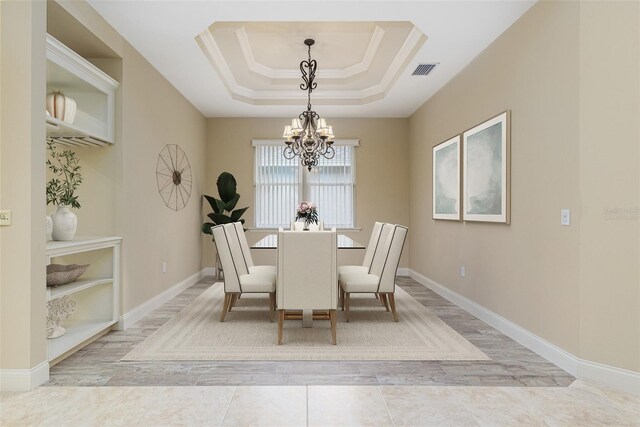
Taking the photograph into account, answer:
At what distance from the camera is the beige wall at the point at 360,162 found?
22.2 ft

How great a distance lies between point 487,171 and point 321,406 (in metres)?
2.74

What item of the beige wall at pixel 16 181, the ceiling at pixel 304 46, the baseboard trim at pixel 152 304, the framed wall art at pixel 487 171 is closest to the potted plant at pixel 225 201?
the baseboard trim at pixel 152 304

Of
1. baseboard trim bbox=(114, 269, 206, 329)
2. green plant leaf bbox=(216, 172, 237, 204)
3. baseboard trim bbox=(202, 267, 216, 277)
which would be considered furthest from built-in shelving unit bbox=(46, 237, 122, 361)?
baseboard trim bbox=(202, 267, 216, 277)

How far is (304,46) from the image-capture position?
14.9 feet

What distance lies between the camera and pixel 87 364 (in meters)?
2.80

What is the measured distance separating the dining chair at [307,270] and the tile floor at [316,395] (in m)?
0.53

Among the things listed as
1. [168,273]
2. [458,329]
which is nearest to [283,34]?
[168,273]

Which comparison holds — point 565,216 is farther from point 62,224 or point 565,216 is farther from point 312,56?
point 62,224

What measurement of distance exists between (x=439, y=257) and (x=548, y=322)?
238 cm

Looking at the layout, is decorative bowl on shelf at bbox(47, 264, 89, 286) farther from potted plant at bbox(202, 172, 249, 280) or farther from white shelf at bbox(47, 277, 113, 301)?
potted plant at bbox(202, 172, 249, 280)

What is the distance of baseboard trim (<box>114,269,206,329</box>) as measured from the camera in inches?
144

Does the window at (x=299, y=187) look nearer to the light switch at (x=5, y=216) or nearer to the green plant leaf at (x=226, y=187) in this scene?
the green plant leaf at (x=226, y=187)

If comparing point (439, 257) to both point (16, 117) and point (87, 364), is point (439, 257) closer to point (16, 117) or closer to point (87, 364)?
point (87, 364)

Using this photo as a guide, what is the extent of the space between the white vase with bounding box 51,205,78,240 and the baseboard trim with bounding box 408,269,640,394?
3.67 meters
